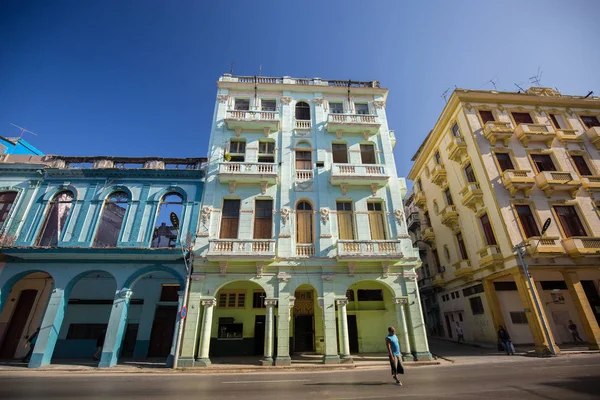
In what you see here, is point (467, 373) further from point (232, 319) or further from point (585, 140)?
point (585, 140)

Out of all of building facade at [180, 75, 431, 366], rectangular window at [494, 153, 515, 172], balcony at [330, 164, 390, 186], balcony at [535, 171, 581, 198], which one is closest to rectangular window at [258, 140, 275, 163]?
building facade at [180, 75, 431, 366]

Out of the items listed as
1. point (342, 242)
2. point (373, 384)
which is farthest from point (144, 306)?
point (373, 384)

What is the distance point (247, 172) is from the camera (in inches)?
690

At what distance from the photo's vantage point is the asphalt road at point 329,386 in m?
7.41

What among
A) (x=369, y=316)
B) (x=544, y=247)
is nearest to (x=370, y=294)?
(x=369, y=316)

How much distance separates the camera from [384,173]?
1816 centimetres

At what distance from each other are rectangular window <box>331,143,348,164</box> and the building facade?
75mm

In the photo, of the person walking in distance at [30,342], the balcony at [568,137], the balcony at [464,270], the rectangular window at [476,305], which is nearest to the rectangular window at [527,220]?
the balcony at [464,270]

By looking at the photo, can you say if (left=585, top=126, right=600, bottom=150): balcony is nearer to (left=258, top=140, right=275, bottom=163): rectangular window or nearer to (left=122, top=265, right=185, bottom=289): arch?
(left=258, top=140, right=275, bottom=163): rectangular window

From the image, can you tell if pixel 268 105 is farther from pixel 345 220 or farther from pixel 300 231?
pixel 345 220

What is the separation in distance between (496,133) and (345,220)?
14.8 m

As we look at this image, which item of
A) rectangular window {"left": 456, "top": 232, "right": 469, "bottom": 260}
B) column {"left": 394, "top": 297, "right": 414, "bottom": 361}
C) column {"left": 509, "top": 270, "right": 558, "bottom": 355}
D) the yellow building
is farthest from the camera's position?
rectangular window {"left": 456, "top": 232, "right": 469, "bottom": 260}

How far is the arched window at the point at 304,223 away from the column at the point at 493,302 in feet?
47.4

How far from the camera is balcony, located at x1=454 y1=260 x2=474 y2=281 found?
71.6 ft
